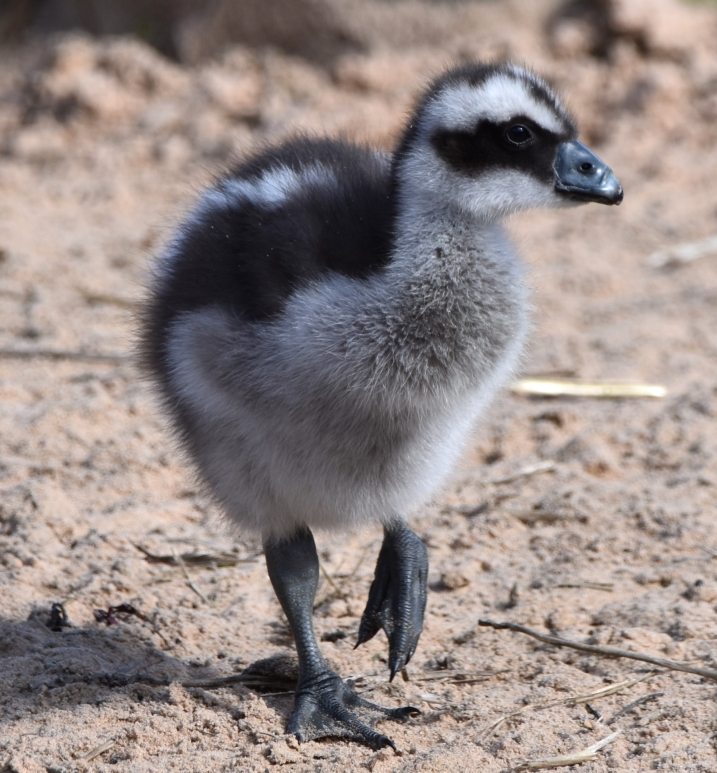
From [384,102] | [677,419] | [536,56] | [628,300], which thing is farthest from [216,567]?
[536,56]

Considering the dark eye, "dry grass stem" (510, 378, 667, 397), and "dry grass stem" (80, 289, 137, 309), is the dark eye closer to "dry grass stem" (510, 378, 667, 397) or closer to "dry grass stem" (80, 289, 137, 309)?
"dry grass stem" (510, 378, 667, 397)

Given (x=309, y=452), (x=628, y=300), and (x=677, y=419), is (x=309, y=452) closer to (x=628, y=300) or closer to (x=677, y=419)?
(x=677, y=419)

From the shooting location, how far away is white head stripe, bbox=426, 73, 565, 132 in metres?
3.14

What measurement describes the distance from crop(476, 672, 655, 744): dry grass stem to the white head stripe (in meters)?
1.68

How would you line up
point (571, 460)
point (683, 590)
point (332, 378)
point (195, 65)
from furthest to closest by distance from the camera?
point (195, 65)
point (571, 460)
point (683, 590)
point (332, 378)

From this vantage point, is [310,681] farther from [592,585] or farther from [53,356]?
[53,356]

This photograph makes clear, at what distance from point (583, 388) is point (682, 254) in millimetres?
1980

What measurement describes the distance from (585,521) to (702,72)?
5.58 meters

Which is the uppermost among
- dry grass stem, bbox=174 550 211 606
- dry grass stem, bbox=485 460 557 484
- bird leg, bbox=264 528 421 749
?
bird leg, bbox=264 528 421 749

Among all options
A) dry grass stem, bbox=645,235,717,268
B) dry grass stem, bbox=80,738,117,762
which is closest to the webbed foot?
dry grass stem, bbox=80,738,117,762

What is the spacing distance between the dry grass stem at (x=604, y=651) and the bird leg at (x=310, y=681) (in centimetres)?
54

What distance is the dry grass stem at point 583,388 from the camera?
215 inches

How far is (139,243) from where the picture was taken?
744 cm

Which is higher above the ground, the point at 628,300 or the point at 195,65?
the point at 628,300
